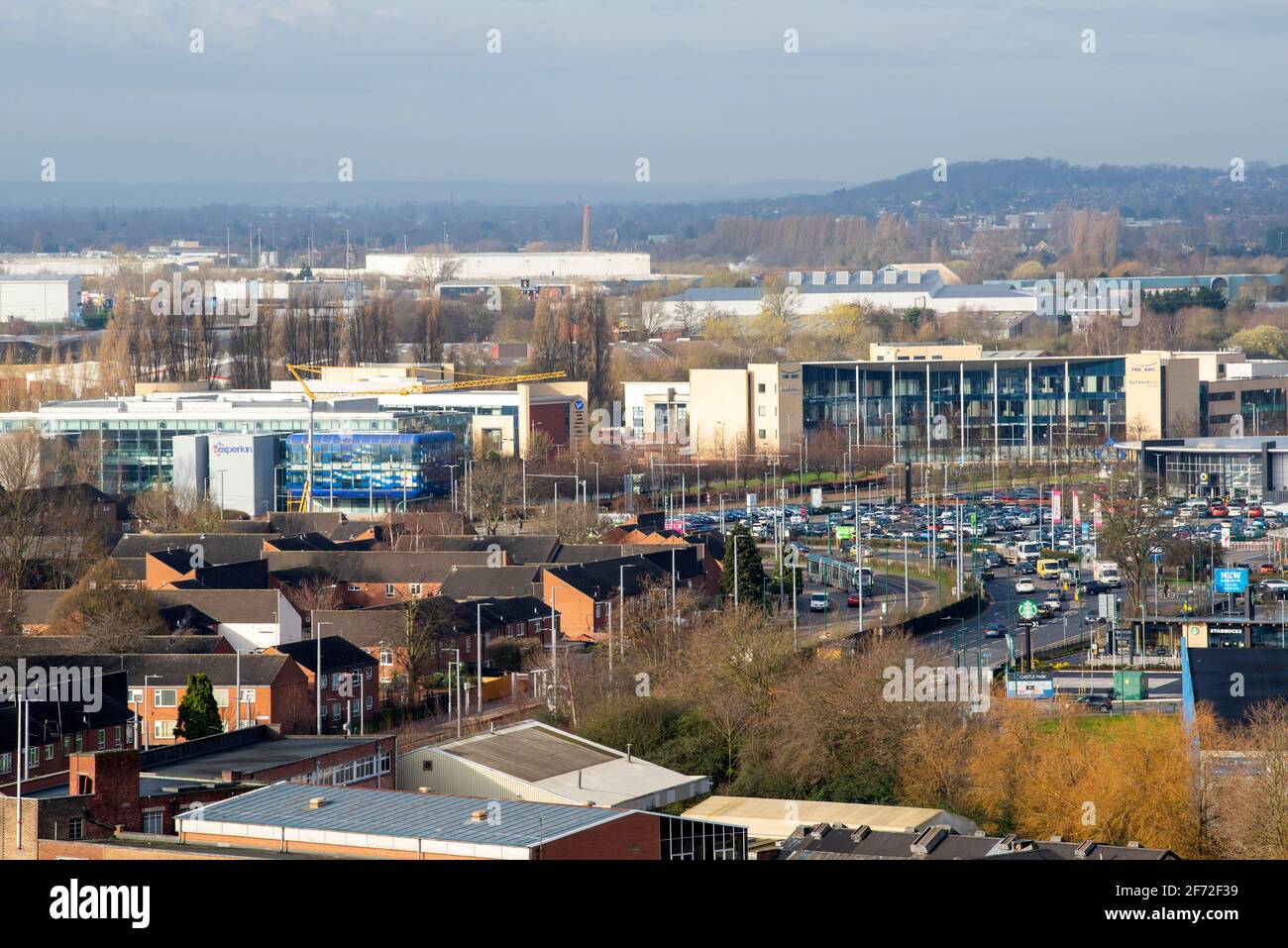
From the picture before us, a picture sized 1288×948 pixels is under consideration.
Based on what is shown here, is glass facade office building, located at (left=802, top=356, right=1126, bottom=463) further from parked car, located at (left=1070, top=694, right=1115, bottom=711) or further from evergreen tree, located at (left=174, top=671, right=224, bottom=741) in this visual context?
evergreen tree, located at (left=174, top=671, right=224, bottom=741)

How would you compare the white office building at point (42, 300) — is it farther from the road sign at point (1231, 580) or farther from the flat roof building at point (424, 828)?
the flat roof building at point (424, 828)

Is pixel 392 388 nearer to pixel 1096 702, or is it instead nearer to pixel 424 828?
pixel 1096 702

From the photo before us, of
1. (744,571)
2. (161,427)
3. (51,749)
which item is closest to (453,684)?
(744,571)

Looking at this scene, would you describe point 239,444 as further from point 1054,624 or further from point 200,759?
point 200,759

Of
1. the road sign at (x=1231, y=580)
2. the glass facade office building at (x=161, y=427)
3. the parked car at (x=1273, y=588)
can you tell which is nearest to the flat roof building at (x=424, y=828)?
the road sign at (x=1231, y=580)

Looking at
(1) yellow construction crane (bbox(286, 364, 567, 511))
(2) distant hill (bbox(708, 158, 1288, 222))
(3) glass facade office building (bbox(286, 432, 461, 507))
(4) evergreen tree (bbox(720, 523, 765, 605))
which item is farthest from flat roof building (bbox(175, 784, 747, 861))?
(2) distant hill (bbox(708, 158, 1288, 222))
